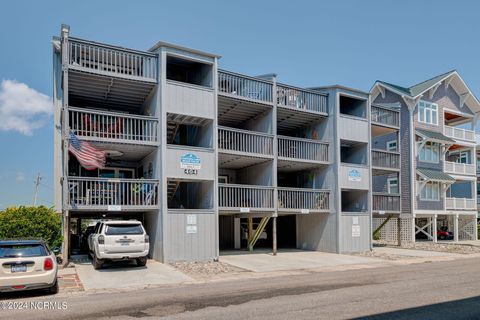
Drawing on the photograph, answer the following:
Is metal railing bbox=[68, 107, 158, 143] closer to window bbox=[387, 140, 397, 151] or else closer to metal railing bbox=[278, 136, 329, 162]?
metal railing bbox=[278, 136, 329, 162]

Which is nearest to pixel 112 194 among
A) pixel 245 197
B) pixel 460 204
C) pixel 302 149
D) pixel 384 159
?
pixel 245 197

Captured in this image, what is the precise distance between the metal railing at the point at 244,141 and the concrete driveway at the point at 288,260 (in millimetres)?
5282

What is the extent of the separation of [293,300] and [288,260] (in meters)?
10.2

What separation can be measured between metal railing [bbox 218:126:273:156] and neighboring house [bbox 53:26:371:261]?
0.18 feet

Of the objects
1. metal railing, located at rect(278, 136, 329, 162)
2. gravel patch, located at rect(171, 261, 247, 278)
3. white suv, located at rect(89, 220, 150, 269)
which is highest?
metal railing, located at rect(278, 136, 329, 162)

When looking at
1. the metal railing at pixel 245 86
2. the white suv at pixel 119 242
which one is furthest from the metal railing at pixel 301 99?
the white suv at pixel 119 242

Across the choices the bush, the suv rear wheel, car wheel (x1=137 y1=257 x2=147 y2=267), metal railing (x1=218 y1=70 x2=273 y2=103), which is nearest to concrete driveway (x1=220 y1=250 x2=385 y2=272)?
car wheel (x1=137 y1=257 x2=147 y2=267)

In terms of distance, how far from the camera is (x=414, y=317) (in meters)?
8.75

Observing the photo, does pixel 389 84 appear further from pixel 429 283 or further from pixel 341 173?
pixel 429 283

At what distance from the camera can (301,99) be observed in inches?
965

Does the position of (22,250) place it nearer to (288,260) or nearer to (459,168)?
(288,260)

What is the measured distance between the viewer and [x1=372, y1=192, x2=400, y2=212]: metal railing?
27.3m

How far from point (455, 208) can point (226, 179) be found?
20829 mm

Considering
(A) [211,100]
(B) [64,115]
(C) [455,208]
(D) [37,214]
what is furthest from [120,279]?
(C) [455,208]
